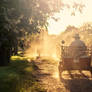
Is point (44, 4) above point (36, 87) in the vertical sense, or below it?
above

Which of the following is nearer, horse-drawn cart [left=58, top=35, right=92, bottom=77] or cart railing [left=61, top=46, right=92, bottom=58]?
horse-drawn cart [left=58, top=35, right=92, bottom=77]

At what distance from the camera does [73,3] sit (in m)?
13.6

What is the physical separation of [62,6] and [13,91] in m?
8.27

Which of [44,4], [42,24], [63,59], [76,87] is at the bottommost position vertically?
[76,87]

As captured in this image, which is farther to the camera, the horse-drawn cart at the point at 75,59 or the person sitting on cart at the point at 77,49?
the person sitting on cart at the point at 77,49

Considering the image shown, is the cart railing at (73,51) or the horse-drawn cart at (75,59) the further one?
the cart railing at (73,51)

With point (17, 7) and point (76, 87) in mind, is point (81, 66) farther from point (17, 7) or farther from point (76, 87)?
point (17, 7)

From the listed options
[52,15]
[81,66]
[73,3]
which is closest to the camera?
[81,66]

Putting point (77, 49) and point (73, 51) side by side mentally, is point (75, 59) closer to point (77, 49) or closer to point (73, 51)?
point (73, 51)

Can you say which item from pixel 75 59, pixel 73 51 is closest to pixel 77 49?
pixel 73 51

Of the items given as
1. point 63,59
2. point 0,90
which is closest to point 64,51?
point 63,59

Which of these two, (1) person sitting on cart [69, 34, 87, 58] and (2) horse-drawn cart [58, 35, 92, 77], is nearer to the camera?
(2) horse-drawn cart [58, 35, 92, 77]

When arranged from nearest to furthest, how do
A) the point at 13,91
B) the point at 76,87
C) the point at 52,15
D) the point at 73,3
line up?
the point at 13,91
the point at 76,87
the point at 73,3
the point at 52,15

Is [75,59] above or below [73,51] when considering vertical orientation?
below
